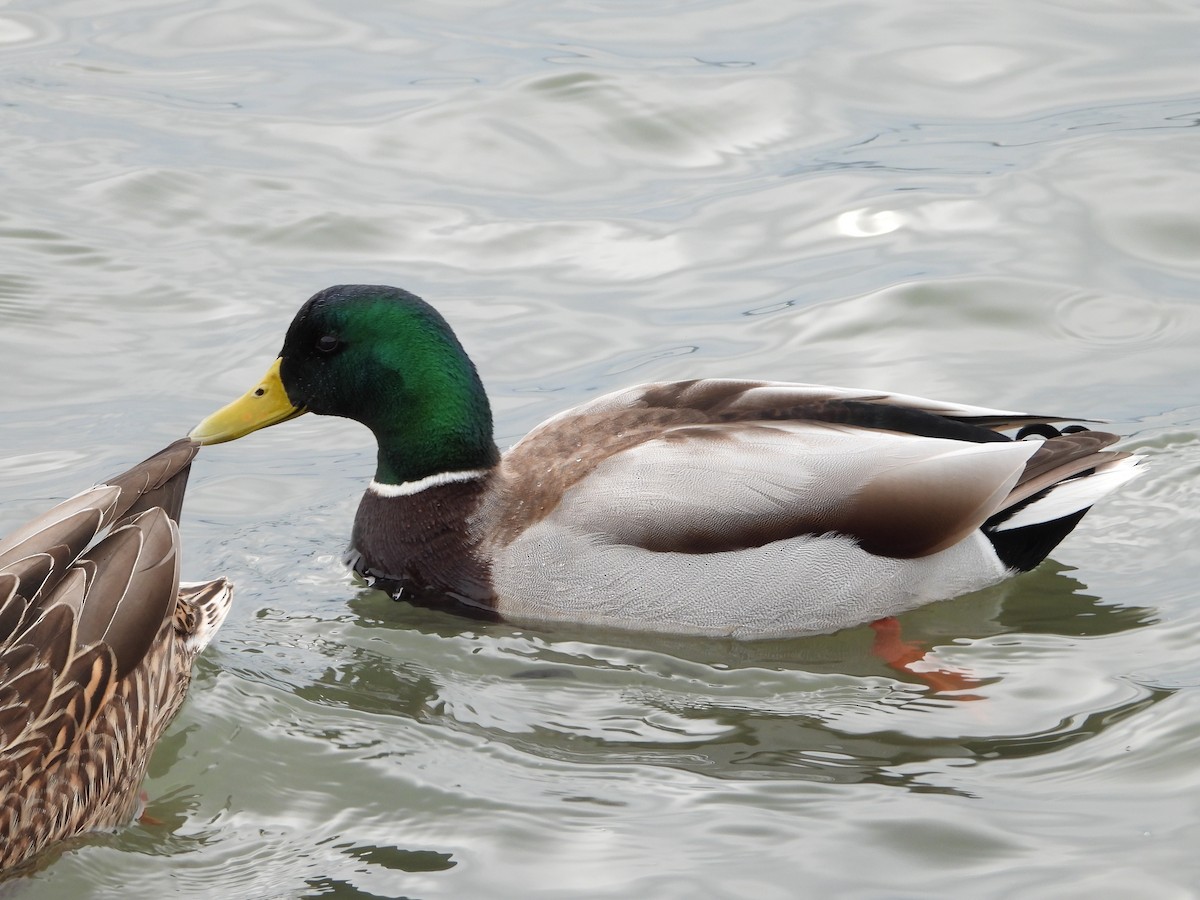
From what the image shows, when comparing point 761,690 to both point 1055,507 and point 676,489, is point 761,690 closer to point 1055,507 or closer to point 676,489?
point 676,489

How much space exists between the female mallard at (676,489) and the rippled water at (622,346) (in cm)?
19

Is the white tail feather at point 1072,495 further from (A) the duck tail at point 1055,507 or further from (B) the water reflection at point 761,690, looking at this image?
(B) the water reflection at point 761,690

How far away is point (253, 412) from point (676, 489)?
5.82 ft

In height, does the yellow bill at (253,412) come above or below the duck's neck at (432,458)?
above

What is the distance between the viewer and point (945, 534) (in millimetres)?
6734

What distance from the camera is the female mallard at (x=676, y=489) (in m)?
6.59

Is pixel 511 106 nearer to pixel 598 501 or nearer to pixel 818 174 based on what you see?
pixel 818 174

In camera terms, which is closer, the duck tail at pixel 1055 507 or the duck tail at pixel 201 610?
the duck tail at pixel 201 610

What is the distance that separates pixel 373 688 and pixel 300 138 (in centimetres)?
591

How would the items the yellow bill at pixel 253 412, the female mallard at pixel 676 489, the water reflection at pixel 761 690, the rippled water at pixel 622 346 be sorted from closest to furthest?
1. the rippled water at pixel 622 346
2. the water reflection at pixel 761 690
3. the female mallard at pixel 676 489
4. the yellow bill at pixel 253 412

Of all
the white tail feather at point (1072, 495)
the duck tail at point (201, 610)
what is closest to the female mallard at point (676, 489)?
the white tail feather at point (1072, 495)

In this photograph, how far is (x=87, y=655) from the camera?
5.29 meters

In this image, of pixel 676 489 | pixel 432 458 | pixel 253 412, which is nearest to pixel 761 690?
pixel 676 489

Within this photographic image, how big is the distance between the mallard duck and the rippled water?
200 millimetres
